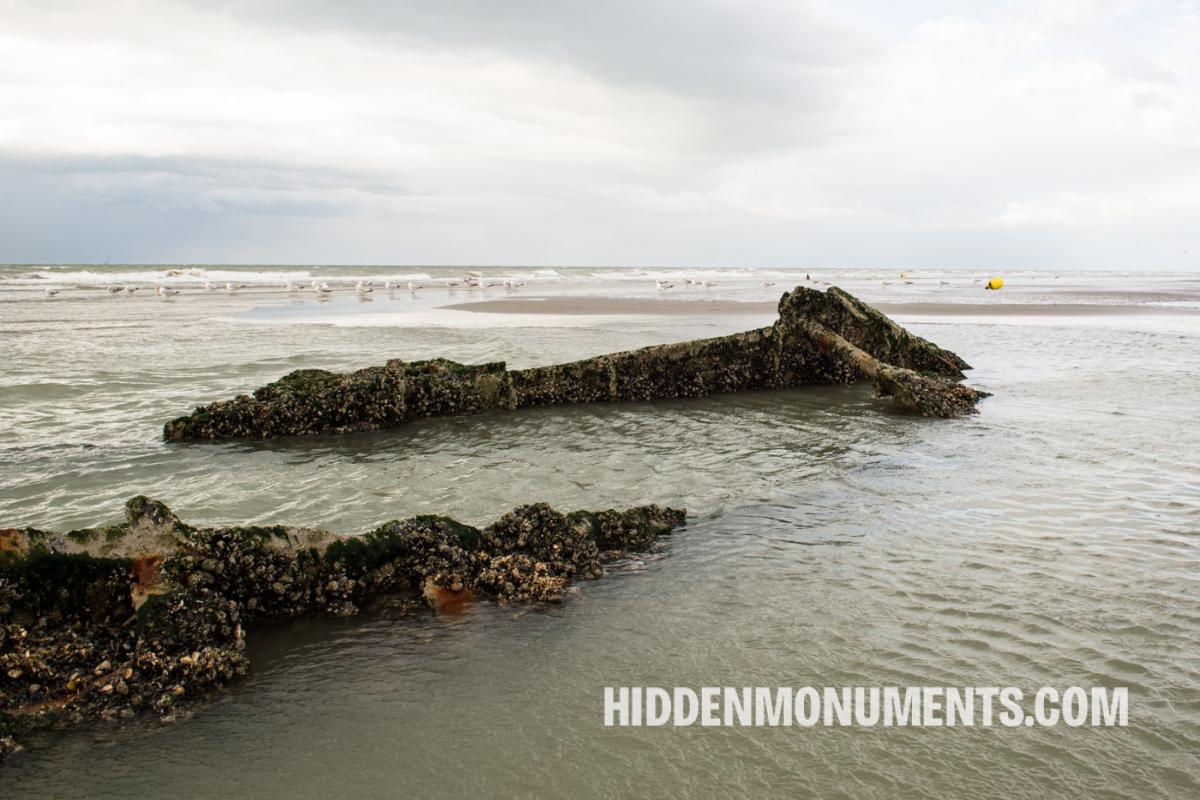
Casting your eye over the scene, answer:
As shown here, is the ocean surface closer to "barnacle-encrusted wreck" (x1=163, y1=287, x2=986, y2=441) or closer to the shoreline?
"barnacle-encrusted wreck" (x1=163, y1=287, x2=986, y2=441)

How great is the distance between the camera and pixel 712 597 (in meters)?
4.30

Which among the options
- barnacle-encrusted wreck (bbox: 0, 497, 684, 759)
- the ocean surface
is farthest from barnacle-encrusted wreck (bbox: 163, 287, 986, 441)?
barnacle-encrusted wreck (bbox: 0, 497, 684, 759)

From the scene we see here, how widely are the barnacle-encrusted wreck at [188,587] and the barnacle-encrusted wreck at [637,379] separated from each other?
16.1 ft

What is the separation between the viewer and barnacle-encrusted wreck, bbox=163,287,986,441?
8789 millimetres

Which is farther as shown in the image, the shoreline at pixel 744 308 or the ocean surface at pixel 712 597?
the shoreline at pixel 744 308

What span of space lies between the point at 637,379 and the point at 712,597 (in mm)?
6809

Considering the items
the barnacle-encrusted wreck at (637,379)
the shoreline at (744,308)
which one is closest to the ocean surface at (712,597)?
the barnacle-encrusted wreck at (637,379)

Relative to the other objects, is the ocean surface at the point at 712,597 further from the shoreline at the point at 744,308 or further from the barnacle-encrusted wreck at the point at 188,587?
the shoreline at the point at 744,308

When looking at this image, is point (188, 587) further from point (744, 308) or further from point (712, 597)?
point (744, 308)

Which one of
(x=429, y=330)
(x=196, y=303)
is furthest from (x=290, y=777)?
(x=196, y=303)

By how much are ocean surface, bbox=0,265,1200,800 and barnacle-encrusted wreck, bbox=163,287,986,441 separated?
430mm

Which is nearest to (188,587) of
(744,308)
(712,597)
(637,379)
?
(712,597)

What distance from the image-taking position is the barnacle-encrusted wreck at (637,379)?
28.8ft

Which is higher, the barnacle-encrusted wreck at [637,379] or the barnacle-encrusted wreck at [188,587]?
the barnacle-encrusted wreck at [637,379]
